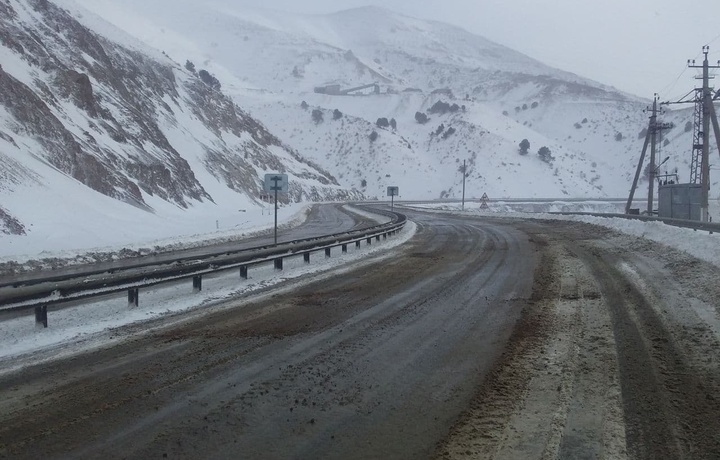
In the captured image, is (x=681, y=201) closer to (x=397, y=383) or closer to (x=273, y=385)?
(x=397, y=383)

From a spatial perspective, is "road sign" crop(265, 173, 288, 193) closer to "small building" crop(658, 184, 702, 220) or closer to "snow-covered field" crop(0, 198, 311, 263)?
"snow-covered field" crop(0, 198, 311, 263)

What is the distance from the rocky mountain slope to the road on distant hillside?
20641mm

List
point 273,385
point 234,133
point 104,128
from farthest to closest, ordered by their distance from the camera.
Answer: point 234,133 < point 104,128 < point 273,385

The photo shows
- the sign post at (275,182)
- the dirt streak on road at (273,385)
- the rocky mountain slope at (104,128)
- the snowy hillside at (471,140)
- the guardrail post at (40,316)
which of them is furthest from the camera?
the snowy hillside at (471,140)

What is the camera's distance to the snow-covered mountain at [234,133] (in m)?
36.6

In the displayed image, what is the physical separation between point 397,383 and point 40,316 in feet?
20.0

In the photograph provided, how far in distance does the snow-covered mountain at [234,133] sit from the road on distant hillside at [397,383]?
67.4 feet

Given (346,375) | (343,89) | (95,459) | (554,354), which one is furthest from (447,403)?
(343,89)

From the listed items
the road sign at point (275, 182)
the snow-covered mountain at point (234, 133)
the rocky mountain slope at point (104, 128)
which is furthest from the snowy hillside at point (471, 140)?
the road sign at point (275, 182)

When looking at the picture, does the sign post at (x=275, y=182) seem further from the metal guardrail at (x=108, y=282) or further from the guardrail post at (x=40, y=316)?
the guardrail post at (x=40, y=316)

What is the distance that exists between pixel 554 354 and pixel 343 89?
18230 centimetres

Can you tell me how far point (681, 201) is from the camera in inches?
1406

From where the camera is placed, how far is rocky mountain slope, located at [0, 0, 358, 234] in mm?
33562

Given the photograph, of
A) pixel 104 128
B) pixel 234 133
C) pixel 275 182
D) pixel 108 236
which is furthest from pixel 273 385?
pixel 234 133
